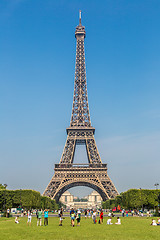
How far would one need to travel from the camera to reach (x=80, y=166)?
315 ft

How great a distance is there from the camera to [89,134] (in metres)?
101

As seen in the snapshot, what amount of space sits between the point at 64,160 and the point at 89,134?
12.9 metres

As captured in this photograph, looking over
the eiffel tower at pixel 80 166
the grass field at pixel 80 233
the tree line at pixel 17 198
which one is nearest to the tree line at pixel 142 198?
the eiffel tower at pixel 80 166

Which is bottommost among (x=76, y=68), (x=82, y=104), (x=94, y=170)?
(x=94, y=170)

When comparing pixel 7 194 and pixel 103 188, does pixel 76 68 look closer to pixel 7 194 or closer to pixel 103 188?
pixel 103 188

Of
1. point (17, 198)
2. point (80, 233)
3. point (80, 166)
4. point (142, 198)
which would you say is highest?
point (80, 166)

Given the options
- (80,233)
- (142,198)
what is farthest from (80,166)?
(80,233)

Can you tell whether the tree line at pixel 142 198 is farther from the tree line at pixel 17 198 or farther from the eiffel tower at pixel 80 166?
the tree line at pixel 17 198

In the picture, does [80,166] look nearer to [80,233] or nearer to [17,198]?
[17,198]

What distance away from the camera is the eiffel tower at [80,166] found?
90.9 meters

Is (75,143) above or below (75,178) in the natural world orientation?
above

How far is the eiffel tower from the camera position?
298 ft

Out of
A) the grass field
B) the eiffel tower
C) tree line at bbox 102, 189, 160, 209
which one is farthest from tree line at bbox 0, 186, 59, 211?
the grass field

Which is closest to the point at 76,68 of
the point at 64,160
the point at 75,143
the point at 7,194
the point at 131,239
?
the point at 75,143
